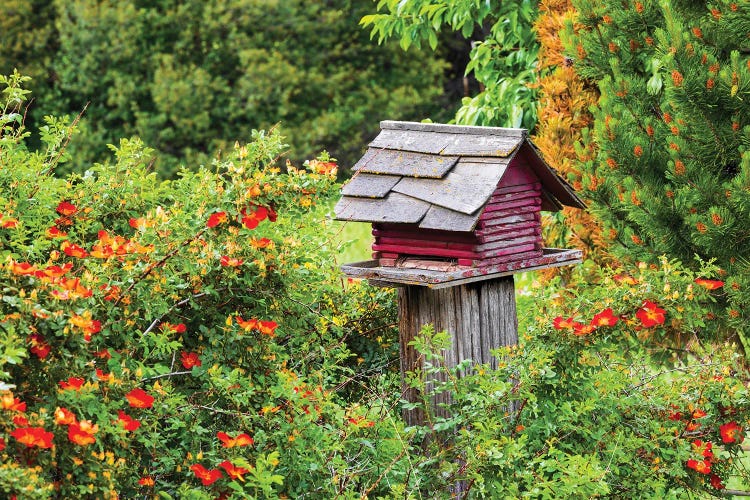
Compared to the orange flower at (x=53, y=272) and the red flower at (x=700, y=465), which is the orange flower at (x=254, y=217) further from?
the red flower at (x=700, y=465)

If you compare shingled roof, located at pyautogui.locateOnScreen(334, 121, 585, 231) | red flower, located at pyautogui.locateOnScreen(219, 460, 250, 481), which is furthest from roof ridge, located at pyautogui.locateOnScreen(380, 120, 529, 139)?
red flower, located at pyautogui.locateOnScreen(219, 460, 250, 481)

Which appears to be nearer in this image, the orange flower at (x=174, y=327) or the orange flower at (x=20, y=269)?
the orange flower at (x=20, y=269)

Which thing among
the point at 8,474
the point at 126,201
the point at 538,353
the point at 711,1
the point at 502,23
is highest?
the point at 502,23

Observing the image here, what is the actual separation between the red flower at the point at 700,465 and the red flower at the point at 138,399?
185 centimetres

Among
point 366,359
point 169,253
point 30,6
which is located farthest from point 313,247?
point 30,6

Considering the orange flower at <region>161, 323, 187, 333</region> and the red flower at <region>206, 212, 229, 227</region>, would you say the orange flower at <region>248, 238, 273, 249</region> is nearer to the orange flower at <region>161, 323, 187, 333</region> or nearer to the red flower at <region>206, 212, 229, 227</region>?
the red flower at <region>206, 212, 229, 227</region>

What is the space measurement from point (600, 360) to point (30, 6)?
42.0 ft

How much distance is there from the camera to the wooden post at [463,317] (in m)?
3.51

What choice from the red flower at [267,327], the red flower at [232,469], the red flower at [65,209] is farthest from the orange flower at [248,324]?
the red flower at [65,209]

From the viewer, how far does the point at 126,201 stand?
3.85 meters

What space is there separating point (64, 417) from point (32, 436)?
0.29ft

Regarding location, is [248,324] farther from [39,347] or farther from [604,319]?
[604,319]

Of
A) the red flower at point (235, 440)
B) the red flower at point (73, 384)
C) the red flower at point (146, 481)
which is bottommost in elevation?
the red flower at point (146, 481)

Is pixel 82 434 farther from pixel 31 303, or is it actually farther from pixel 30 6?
pixel 30 6
